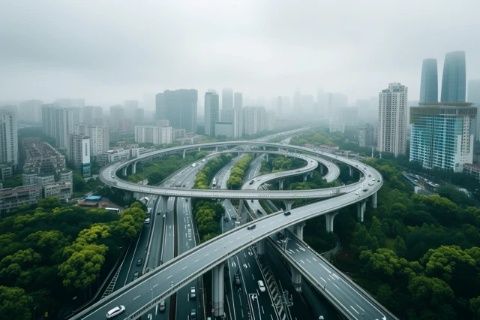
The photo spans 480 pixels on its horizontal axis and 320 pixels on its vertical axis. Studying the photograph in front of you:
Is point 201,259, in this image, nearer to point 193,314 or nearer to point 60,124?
→ point 193,314

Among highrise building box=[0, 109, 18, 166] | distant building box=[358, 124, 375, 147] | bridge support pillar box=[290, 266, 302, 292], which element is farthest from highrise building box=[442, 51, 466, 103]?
highrise building box=[0, 109, 18, 166]

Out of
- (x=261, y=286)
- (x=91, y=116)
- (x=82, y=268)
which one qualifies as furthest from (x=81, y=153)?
(x=91, y=116)

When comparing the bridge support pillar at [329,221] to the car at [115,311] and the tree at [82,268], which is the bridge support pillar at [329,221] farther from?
the car at [115,311]

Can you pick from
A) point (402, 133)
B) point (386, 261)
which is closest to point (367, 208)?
point (386, 261)

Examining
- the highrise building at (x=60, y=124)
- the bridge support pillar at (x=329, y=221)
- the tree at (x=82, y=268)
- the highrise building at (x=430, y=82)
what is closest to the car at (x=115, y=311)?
the tree at (x=82, y=268)

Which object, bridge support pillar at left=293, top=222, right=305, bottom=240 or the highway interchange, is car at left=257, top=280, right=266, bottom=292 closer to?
the highway interchange

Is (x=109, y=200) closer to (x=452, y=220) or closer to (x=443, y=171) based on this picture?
(x=452, y=220)
